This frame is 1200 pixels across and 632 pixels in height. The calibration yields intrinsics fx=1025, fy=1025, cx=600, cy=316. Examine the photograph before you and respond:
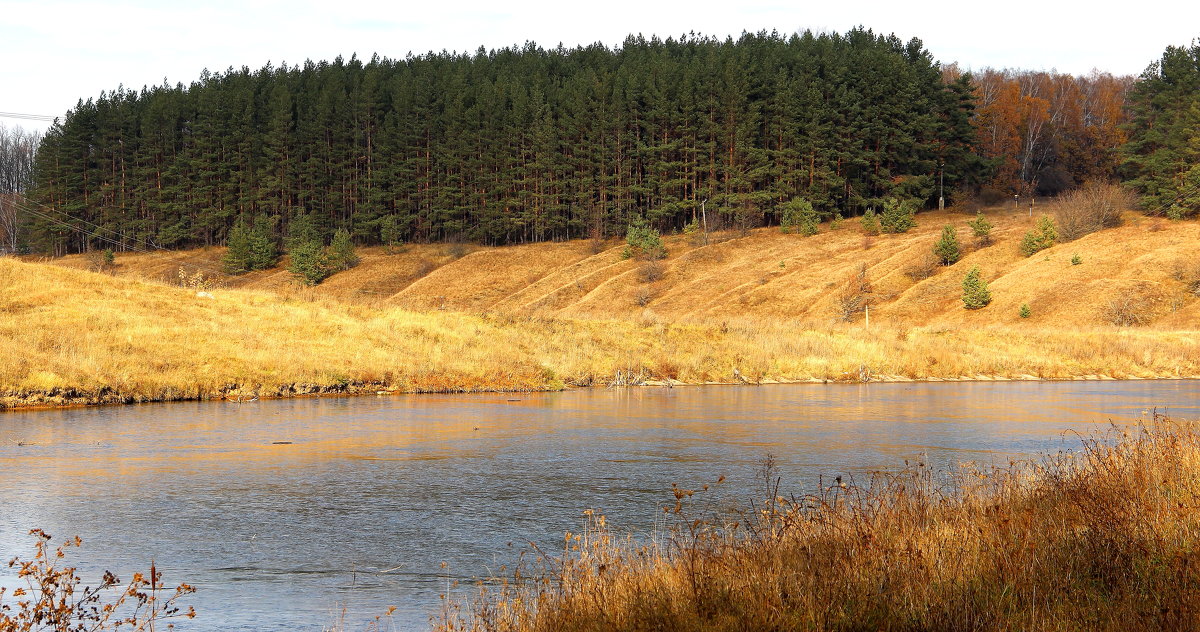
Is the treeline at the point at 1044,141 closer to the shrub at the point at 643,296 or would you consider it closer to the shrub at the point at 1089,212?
the shrub at the point at 1089,212

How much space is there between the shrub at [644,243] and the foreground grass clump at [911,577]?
7405cm

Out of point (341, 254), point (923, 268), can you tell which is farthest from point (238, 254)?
point (923, 268)

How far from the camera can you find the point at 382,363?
31.5 m

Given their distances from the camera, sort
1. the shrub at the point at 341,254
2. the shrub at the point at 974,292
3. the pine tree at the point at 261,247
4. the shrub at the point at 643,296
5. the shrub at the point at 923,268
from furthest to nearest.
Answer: the pine tree at the point at 261,247
the shrub at the point at 341,254
the shrub at the point at 643,296
the shrub at the point at 923,268
the shrub at the point at 974,292

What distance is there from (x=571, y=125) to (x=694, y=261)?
78.3 ft

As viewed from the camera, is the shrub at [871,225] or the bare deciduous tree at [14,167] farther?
the bare deciduous tree at [14,167]

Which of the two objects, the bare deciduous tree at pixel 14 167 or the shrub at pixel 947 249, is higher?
the bare deciduous tree at pixel 14 167

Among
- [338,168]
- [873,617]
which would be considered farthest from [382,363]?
[338,168]

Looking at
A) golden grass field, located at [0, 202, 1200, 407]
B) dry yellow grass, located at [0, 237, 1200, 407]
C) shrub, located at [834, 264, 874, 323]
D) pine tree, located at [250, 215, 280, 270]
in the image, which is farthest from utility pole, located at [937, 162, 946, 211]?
pine tree, located at [250, 215, 280, 270]

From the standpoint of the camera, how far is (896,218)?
81.6 metres

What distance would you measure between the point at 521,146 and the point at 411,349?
71584 mm

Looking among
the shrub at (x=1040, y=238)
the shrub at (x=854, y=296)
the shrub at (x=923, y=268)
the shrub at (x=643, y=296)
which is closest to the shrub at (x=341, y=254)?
the shrub at (x=643, y=296)

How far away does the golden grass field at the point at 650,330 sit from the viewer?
93.9 ft

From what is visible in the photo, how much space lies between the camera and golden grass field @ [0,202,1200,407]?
28.6m
